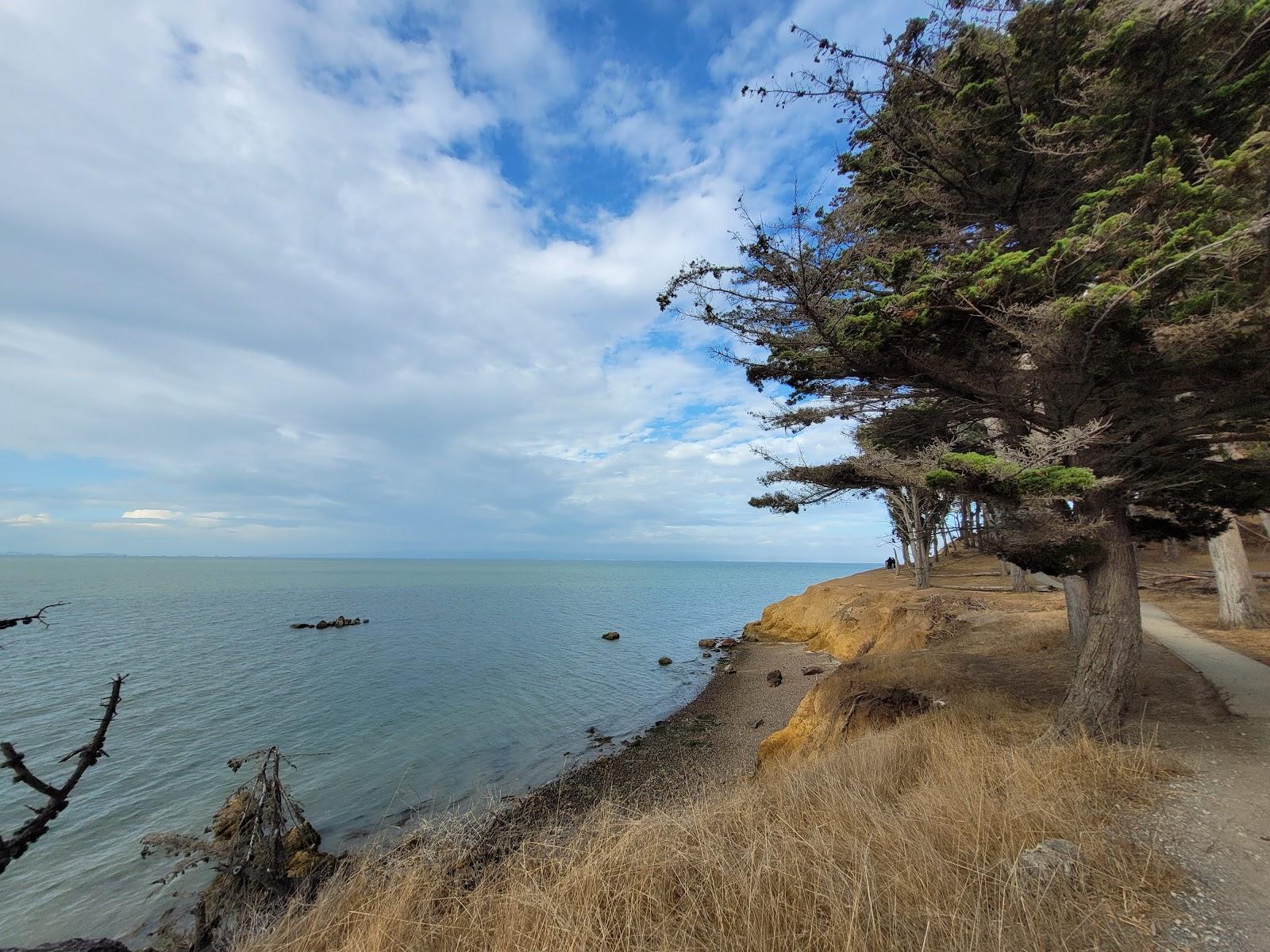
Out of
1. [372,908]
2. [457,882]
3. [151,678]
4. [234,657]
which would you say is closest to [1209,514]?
[457,882]

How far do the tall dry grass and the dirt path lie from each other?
0.22 m

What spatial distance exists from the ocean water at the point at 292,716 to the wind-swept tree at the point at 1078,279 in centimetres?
709

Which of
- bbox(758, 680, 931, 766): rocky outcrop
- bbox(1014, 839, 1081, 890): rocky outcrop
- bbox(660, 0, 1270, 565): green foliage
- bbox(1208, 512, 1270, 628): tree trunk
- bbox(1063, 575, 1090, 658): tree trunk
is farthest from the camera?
bbox(1208, 512, 1270, 628): tree trunk

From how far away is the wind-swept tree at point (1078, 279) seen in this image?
187 inches

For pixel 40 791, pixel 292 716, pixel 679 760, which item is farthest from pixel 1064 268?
pixel 292 716

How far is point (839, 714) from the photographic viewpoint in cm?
977

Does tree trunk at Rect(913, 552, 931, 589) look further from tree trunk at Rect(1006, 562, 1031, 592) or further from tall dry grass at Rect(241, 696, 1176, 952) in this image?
tall dry grass at Rect(241, 696, 1176, 952)

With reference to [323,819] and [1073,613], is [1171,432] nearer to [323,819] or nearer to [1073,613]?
[1073,613]

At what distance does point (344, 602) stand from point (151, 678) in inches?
1507

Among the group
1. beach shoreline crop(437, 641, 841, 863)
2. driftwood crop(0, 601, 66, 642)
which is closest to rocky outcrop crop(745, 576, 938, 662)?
beach shoreline crop(437, 641, 841, 863)

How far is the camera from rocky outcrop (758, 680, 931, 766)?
29.6ft

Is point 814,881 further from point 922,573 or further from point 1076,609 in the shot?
point 922,573

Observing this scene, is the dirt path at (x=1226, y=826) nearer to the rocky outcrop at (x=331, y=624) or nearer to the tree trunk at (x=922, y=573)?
the tree trunk at (x=922, y=573)

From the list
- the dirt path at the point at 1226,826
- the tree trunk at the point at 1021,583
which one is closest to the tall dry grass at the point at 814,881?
the dirt path at the point at 1226,826
